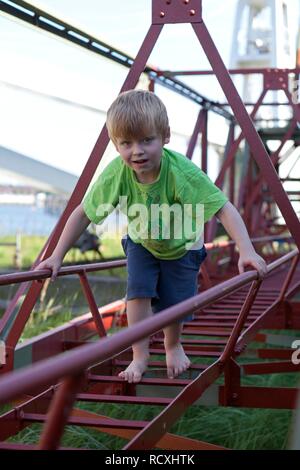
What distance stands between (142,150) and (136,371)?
1.11 meters

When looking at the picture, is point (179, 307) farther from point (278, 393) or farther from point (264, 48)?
point (264, 48)

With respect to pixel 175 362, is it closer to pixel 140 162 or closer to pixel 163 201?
pixel 163 201

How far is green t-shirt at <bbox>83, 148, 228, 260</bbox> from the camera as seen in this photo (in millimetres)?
3725

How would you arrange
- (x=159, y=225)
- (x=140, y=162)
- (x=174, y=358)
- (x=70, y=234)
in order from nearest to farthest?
1. (x=140, y=162)
2. (x=159, y=225)
3. (x=70, y=234)
4. (x=174, y=358)

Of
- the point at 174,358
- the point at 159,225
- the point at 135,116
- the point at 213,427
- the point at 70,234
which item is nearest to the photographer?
the point at 135,116

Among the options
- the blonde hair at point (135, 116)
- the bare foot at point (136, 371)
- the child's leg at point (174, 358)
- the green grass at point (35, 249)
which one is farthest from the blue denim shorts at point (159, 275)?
the green grass at point (35, 249)

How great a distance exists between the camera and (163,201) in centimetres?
374

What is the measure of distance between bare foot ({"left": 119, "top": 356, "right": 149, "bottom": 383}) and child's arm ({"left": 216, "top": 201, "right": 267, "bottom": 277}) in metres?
0.72

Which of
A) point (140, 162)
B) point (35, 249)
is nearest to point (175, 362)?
point (140, 162)

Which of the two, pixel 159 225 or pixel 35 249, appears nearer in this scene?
pixel 159 225

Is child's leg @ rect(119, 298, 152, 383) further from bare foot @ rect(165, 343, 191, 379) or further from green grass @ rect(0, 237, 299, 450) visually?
green grass @ rect(0, 237, 299, 450)

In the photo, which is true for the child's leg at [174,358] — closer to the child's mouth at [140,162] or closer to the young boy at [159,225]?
the young boy at [159,225]

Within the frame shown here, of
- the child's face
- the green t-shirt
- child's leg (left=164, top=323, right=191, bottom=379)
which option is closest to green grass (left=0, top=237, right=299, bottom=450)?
child's leg (left=164, top=323, right=191, bottom=379)
